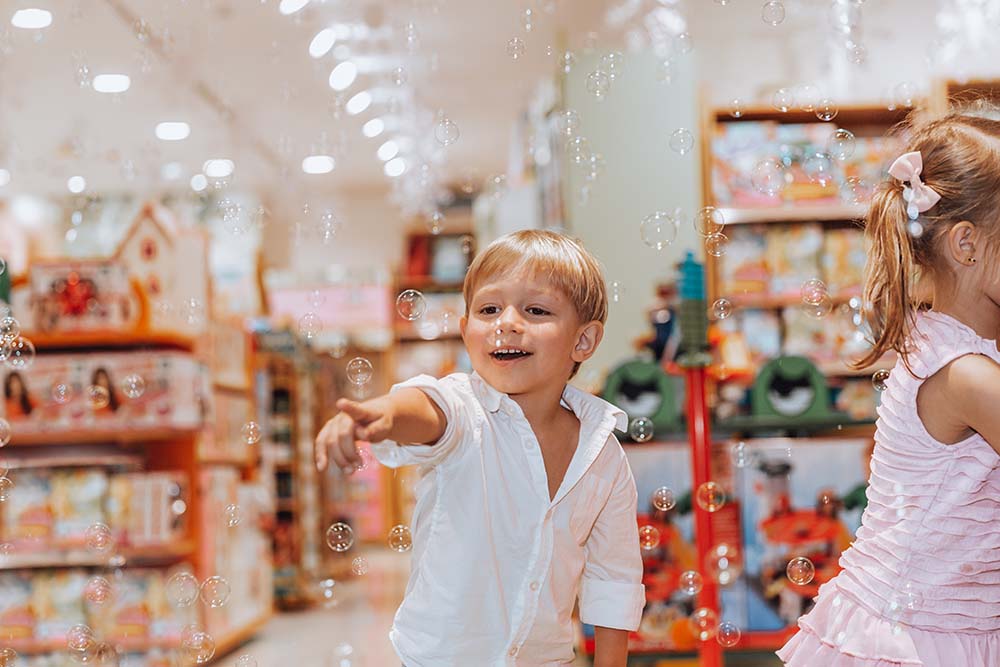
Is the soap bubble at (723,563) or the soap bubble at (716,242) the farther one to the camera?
the soap bubble at (723,563)

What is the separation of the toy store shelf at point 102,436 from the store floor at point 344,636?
819 millimetres

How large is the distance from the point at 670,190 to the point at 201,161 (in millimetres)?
5425

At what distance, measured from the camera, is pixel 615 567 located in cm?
149

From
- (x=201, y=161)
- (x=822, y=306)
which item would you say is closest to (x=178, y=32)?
(x=201, y=161)

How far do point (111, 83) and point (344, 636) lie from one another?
4.20m

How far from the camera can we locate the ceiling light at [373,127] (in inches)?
294

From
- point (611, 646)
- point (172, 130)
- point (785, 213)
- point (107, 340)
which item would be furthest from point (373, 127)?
point (611, 646)

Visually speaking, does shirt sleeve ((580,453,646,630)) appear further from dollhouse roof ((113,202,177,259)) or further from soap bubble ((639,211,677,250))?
dollhouse roof ((113,202,177,259))

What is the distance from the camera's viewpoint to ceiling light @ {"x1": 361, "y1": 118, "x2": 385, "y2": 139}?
746 cm

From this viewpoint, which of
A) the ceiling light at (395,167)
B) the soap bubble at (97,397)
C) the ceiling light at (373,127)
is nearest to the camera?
the soap bubble at (97,397)

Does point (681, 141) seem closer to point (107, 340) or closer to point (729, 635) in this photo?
point (729, 635)

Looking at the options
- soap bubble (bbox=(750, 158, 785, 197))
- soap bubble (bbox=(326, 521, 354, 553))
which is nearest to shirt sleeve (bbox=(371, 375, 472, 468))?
soap bubble (bbox=(326, 521, 354, 553))

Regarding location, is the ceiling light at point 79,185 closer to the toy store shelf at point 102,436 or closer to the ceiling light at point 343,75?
the toy store shelf at point 102,436

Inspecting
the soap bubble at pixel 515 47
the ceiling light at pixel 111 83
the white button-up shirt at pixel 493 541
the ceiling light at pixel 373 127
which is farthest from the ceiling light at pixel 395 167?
the white button-up shirt at pixel 493 541
